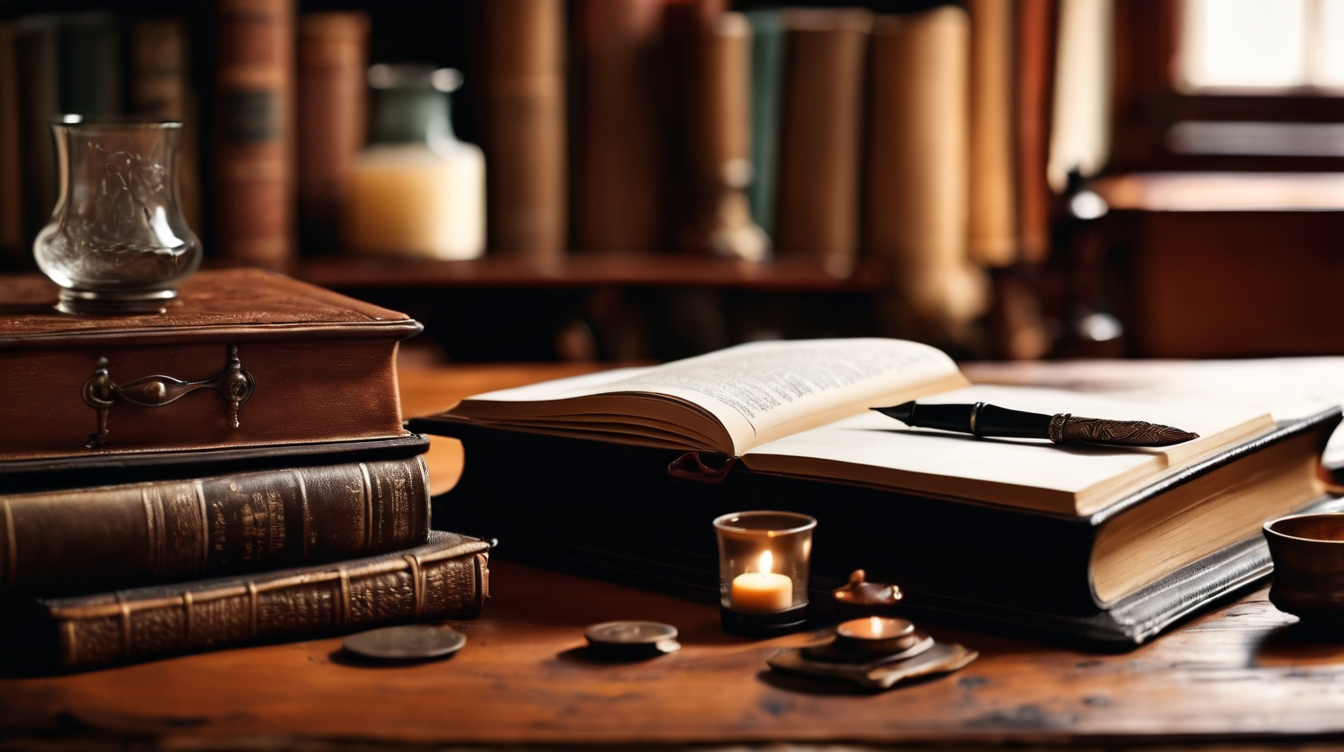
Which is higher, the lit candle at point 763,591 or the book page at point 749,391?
the book page at point 749,391

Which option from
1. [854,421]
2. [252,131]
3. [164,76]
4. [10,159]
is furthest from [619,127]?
[854,421]

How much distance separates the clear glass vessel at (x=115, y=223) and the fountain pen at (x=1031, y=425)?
0.44 meters

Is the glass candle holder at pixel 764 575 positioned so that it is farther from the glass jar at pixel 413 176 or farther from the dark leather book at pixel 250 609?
the glass jar at pixel 413 176

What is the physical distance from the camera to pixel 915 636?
68 cm

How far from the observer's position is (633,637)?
71cm

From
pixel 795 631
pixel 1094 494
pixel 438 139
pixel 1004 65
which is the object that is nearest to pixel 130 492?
pixel 795 631

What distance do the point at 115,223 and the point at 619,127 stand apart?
124 centimetres

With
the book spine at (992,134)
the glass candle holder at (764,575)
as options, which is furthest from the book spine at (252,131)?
the glass candle holder at (764,575)

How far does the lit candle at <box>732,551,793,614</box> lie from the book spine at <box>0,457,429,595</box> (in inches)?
7.0

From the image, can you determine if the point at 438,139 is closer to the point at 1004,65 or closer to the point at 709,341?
the point at 709,341

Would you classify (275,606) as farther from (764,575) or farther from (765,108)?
(765,108)

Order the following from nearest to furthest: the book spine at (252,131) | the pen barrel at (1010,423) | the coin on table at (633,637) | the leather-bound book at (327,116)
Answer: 1. the coin on table at (633,637)
2. the pen barrel at (1010,423)
3. the book spine at (252,131)
4. the leather-bound book at (327,116)

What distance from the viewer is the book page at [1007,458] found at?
720 mm

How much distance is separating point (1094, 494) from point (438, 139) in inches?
54.2
